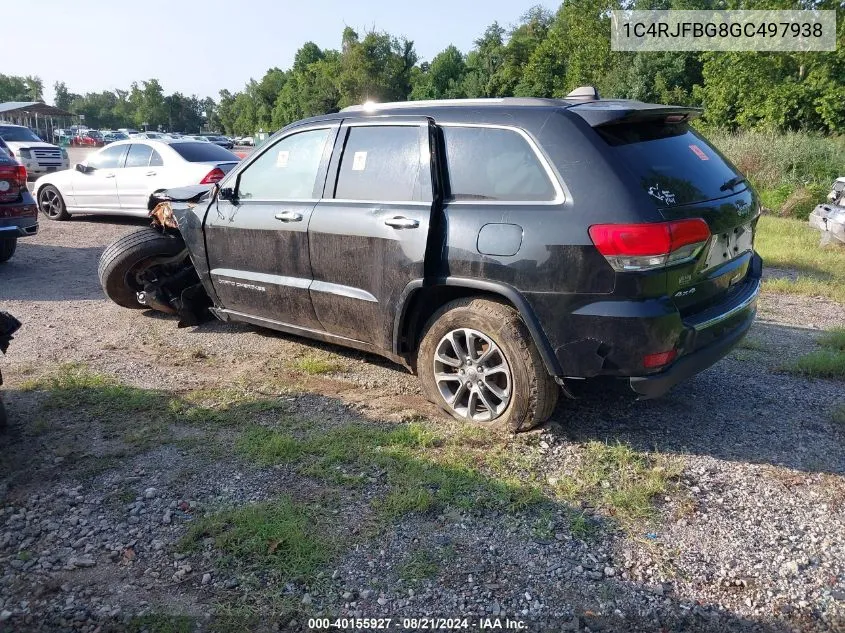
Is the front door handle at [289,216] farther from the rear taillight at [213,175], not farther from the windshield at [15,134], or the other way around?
the windshield at [15,134]

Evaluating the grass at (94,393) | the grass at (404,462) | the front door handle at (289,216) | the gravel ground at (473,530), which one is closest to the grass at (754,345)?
the gravel ground at (473,530)

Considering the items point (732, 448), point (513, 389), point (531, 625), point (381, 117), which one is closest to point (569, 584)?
point (531, 625)

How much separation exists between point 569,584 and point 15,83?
136 meters

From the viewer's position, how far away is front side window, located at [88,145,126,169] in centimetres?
1208

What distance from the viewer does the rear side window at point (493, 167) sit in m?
3.79

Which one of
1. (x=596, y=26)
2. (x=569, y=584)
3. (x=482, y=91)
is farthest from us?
(x=482, y=91)

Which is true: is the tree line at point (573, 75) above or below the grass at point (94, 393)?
above

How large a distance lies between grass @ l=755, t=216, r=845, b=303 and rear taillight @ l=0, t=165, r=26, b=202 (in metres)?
8.91

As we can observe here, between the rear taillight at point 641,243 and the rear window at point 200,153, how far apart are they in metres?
9.45

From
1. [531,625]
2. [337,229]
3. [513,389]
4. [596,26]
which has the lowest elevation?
[531,625]

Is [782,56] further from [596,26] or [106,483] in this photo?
[106,483]

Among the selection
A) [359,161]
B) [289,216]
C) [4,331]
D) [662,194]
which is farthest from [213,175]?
[662,194]

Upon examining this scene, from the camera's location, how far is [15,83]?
374 ft

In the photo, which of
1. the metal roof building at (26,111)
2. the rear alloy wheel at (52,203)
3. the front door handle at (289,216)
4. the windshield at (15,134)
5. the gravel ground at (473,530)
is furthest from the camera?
the metal roof building at (26,111)
